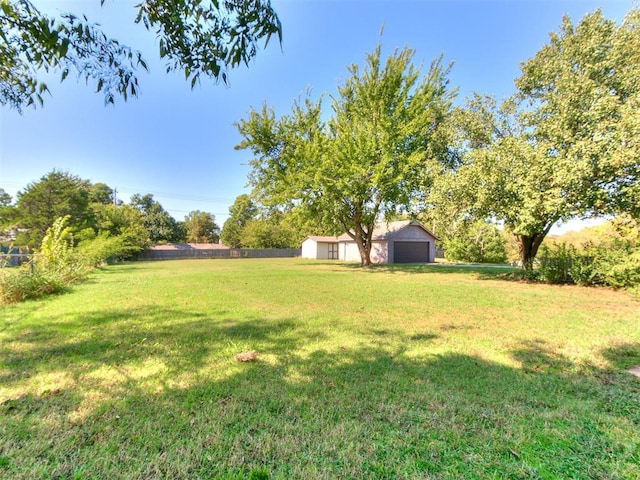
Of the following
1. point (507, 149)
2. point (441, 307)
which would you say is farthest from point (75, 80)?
point (507, 149)

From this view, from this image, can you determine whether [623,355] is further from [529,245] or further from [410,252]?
[410,252]

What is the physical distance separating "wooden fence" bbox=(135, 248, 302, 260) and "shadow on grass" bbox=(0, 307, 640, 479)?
35.6m

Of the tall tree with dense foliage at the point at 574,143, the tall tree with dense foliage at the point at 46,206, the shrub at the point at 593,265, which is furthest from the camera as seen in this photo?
the tall tree with dense foliage at the point at 46,206

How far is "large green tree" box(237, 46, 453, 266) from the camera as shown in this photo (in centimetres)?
1470

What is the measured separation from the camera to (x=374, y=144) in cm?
1463

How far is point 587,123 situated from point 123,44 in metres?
12.2

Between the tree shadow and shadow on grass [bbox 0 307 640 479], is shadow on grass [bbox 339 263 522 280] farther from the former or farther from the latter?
shadow on grass [bbox 0 307 640 479]

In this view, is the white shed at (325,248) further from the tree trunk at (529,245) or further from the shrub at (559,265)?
the shrub at (559,265)

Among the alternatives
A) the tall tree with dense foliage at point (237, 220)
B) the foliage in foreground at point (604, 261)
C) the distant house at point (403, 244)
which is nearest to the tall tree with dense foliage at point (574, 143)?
the foliage in foreground at point (604, 261)

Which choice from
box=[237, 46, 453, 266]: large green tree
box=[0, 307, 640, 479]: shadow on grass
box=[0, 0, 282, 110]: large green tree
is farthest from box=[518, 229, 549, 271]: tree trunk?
box=[0, 0, 282, 110]: large green tree

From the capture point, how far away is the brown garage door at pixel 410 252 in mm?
25875

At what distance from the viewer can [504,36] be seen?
10.5 metres

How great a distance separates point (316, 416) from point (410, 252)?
25327mm

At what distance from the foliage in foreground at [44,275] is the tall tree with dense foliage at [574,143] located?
13.9 metres
